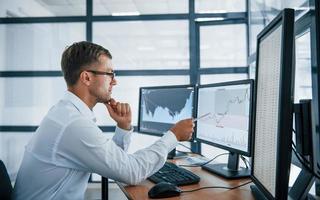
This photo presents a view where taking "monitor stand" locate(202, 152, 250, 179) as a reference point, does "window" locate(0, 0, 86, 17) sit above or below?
above

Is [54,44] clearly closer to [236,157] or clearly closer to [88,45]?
[88,45]

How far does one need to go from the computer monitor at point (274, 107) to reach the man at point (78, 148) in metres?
0.42

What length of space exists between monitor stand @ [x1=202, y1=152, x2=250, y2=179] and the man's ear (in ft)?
2.54

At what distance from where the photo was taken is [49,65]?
12.2 feet

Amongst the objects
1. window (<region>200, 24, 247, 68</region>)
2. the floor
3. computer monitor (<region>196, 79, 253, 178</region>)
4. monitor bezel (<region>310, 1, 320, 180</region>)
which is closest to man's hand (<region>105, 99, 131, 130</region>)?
computer monitor (<region>196, 79, 253, 178</region>)

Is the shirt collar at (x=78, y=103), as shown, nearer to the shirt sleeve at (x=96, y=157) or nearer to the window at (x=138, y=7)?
the shirt sleeve at (x=96, y=157)

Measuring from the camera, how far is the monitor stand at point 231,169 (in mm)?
1501

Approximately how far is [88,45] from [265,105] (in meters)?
0.84

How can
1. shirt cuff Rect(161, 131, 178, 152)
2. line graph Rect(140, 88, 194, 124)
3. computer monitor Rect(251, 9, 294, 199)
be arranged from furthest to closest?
1. line graph Rect(140, 88, 194, 124)
2. shirt cuff Rect(161, 131, 178, 152)
3. computer monitor Rect(251, 9, 294, 199)

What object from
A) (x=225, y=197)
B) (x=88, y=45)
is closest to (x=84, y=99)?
(x=88, y=45)

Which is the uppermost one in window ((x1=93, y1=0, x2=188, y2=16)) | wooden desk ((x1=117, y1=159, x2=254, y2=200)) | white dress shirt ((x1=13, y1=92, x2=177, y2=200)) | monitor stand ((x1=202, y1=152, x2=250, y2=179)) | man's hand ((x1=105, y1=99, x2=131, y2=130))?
window ((x1=93, y1=0, x2=188, y2=16))

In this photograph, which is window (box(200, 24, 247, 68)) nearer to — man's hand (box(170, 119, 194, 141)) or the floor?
the floor

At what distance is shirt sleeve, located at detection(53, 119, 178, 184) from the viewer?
1.17m

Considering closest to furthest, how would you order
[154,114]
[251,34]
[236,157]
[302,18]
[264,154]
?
[264,154] → [236,157] → [302,18] → [154,114] → [251,34]
